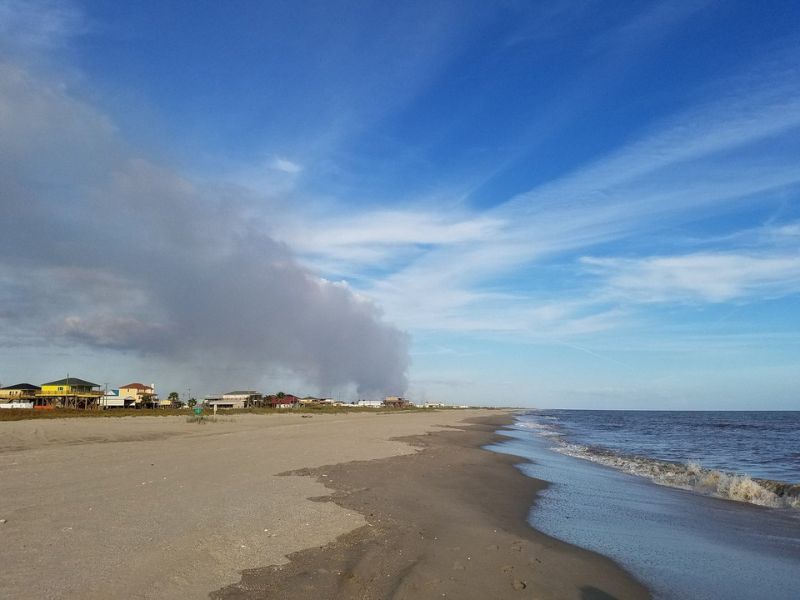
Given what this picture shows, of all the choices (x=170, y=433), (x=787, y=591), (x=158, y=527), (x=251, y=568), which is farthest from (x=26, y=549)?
(x=170, y=433)

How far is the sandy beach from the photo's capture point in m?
6.48

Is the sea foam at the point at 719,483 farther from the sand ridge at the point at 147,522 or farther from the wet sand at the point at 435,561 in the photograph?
the sand ridge at the point at 147,522

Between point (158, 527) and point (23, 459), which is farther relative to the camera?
point (23, 459)

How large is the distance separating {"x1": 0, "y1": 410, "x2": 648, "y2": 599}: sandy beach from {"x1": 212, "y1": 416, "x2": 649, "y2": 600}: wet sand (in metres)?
0.03

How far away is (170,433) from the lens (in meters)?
32.8

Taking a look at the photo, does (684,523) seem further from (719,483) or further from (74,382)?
(74,382)

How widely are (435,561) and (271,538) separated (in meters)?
2.67

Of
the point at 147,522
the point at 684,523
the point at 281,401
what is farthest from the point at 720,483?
the point at 281,401

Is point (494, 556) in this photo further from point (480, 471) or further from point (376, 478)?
point (480, 471)

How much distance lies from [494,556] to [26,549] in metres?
6.76

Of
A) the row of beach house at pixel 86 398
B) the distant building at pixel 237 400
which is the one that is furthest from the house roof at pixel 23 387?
the distant building at pixel 237 400

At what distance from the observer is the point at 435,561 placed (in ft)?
25.4

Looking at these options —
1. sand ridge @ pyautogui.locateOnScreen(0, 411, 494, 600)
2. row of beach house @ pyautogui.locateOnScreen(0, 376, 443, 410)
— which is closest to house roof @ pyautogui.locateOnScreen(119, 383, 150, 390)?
row of beach house @ pyautogui.locateOnScreen(0, 376, 443, 410)

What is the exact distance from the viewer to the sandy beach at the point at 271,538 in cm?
648
